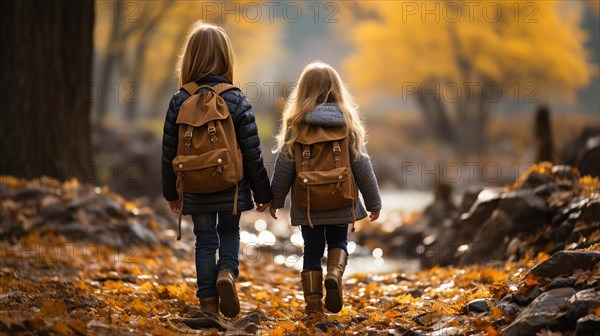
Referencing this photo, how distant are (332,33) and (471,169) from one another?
51.3 m

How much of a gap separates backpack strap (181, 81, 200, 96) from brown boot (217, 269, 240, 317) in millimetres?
1158

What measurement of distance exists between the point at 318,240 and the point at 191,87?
51.6 inches

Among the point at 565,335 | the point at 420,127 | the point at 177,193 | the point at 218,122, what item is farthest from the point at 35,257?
the point at 420,127

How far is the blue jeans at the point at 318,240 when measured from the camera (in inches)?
194

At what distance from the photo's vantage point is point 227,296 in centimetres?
450

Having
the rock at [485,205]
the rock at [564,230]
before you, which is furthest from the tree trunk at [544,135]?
the rock at [564,230]

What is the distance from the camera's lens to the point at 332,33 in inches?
2852

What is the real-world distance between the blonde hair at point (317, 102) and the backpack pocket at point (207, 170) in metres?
0.48

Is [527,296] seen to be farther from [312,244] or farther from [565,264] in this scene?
[312,244]

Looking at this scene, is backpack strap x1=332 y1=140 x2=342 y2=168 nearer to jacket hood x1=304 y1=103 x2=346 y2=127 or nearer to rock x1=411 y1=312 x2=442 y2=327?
jacket hood x1=304 y1=103 x2=346 y2=127

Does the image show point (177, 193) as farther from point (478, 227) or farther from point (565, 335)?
point (478, 227)

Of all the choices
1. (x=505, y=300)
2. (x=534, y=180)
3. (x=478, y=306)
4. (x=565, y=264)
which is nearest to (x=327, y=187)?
(x=478, y=306)

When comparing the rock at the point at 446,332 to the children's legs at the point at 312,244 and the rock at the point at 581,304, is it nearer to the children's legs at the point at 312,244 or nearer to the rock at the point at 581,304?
the rock at the point at 581,304

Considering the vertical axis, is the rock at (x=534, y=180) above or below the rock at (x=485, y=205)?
above
